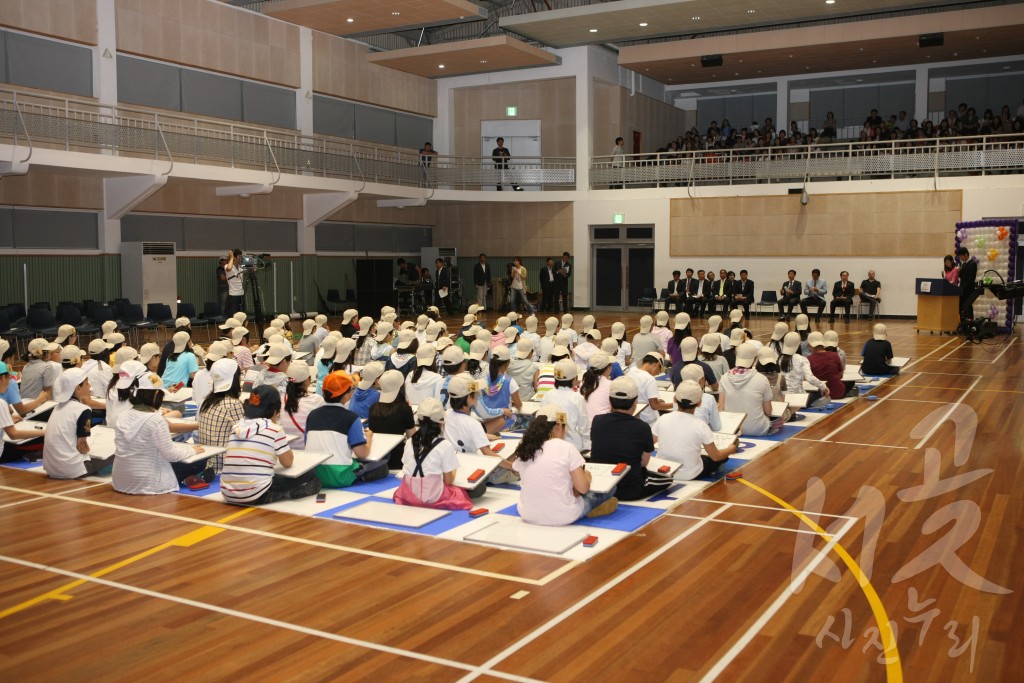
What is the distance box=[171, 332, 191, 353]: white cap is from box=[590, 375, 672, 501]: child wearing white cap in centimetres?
680

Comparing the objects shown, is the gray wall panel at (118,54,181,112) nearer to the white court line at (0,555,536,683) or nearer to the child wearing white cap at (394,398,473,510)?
the child wearing white cap at (394,398,473,510)

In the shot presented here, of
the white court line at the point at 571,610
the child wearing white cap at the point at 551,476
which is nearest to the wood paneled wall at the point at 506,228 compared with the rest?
the child wearing white cap at the point at 551,476

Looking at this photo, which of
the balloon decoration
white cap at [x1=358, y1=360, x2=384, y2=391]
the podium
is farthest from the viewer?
the podium

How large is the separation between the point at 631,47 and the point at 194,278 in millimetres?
17097

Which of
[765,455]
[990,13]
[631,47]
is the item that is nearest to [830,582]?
[765,455]

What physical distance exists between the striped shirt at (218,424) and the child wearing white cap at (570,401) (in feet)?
10.6

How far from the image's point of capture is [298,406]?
1002cm

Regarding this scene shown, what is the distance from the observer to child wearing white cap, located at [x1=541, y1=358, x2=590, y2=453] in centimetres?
1005

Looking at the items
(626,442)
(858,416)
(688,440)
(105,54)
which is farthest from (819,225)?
(626,442)

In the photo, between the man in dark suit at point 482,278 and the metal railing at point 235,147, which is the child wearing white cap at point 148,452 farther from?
the man in dark suit at point 482,278

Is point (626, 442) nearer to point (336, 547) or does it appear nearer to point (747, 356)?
point (336, 547)

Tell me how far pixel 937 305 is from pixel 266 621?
2244 cm

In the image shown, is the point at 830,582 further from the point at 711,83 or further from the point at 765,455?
the point at 711,83

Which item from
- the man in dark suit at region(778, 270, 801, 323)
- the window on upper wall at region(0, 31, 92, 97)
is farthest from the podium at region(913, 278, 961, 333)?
the window on upper wall at region(0, 31, 92, 97)
